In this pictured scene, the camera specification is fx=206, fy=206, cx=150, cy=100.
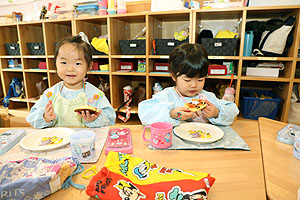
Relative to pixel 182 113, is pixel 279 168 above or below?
below

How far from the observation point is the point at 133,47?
8.49ft

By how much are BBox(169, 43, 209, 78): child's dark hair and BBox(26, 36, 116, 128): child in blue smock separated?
1.76 ft

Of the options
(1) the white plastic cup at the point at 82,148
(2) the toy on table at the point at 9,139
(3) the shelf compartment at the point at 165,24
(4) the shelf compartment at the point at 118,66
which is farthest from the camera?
(4) the shelf compartment at the point at 118,66

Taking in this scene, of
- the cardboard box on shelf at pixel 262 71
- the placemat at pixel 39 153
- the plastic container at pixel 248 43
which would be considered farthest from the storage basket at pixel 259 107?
the placemat at pixel 39 153

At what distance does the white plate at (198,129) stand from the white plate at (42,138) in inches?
21.2

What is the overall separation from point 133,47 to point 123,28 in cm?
50

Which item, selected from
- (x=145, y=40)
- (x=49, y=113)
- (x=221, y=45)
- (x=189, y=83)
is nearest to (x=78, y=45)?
(x=49, y=113)

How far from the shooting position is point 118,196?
1.88 ft

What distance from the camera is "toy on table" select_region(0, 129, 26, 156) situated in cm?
87

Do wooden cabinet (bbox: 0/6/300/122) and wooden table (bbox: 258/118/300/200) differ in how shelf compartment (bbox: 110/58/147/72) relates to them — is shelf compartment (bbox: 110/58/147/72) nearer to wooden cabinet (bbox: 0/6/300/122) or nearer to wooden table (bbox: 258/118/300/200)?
wooden cabinet (bbox: 0/6/300/122)

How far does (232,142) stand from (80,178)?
2.23 ft

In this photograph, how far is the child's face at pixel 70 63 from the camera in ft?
4.32

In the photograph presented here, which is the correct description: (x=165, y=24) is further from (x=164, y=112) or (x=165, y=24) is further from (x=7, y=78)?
(x=7, y=78)

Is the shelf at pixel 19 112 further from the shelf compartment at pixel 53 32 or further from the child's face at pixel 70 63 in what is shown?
the child's face at pixel 70 63
